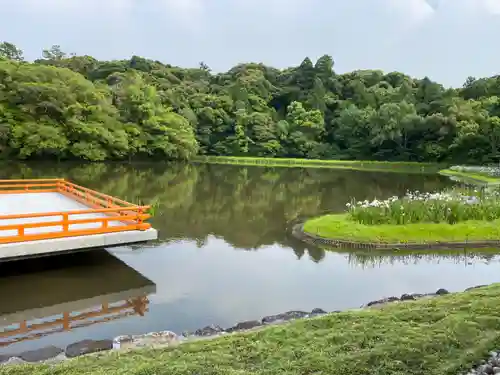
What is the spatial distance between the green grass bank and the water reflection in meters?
33.0

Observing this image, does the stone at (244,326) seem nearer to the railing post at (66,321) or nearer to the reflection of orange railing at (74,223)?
the railing post at (66,321)

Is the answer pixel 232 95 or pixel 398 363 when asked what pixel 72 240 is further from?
pixel 232 95

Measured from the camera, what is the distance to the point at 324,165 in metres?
42.3

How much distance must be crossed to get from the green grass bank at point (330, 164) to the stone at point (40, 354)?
36.2 m

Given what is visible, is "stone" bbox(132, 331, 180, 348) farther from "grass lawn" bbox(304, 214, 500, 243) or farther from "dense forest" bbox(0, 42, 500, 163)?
"dense forest" bbox(0, 42, 500, 163)

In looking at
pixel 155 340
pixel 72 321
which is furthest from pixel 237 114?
→ pixel 155 340

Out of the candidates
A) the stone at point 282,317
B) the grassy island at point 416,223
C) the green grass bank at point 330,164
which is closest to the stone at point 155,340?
the stone at point 282,317

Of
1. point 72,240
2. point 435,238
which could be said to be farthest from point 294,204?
point 72,240

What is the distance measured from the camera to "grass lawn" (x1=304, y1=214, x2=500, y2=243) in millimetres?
11531

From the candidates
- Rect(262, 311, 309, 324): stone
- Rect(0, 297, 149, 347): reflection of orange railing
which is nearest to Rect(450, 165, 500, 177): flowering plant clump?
Rect(262, 311, 309, 324): stone

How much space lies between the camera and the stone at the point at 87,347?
16.6 ft

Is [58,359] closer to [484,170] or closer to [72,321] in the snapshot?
[72,321]

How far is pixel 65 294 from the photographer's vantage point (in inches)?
297

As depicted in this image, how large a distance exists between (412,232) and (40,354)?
9.36 m
